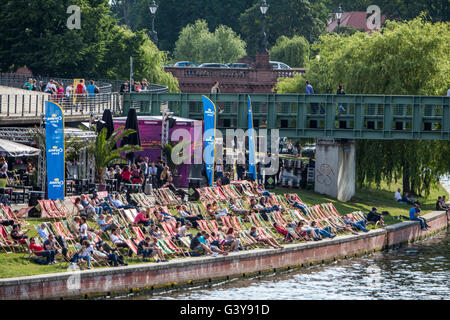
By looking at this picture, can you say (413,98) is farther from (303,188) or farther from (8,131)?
(8,131)

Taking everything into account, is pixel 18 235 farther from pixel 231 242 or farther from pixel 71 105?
pixel 71 105

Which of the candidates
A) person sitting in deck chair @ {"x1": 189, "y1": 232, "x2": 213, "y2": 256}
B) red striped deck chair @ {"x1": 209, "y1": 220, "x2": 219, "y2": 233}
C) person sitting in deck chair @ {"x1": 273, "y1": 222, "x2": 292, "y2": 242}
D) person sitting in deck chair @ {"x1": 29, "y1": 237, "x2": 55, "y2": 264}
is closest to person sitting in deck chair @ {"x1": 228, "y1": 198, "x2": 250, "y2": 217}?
person sitting in deck chair @ {"x1": 273, "y1": 222, "x2": 292, "y2": 242}

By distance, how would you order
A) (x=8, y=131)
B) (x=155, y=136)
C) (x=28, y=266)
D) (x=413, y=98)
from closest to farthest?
(x=28, y=266)
(x=8, y=131)
(x=155, y=136)
(x=413, y=98)

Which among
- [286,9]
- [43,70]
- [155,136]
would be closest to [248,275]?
[155,136]

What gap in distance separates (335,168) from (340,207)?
299 centimetres

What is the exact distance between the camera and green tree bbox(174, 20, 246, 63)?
98.6m

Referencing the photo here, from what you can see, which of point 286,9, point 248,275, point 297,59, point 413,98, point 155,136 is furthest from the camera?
point 286,9

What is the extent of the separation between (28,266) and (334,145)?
79.1 ft

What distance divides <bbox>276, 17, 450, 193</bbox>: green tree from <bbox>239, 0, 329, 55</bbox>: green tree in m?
49.1

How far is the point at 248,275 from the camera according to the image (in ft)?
115

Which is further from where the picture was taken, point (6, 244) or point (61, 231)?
point (61, 231)

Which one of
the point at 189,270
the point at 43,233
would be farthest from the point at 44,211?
the point at 189,270

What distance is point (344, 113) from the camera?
2039 inches

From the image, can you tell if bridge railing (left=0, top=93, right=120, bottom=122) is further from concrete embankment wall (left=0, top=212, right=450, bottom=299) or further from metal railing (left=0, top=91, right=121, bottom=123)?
concrete embankment wall (left=0, top=212, right=450, bottom=299)
